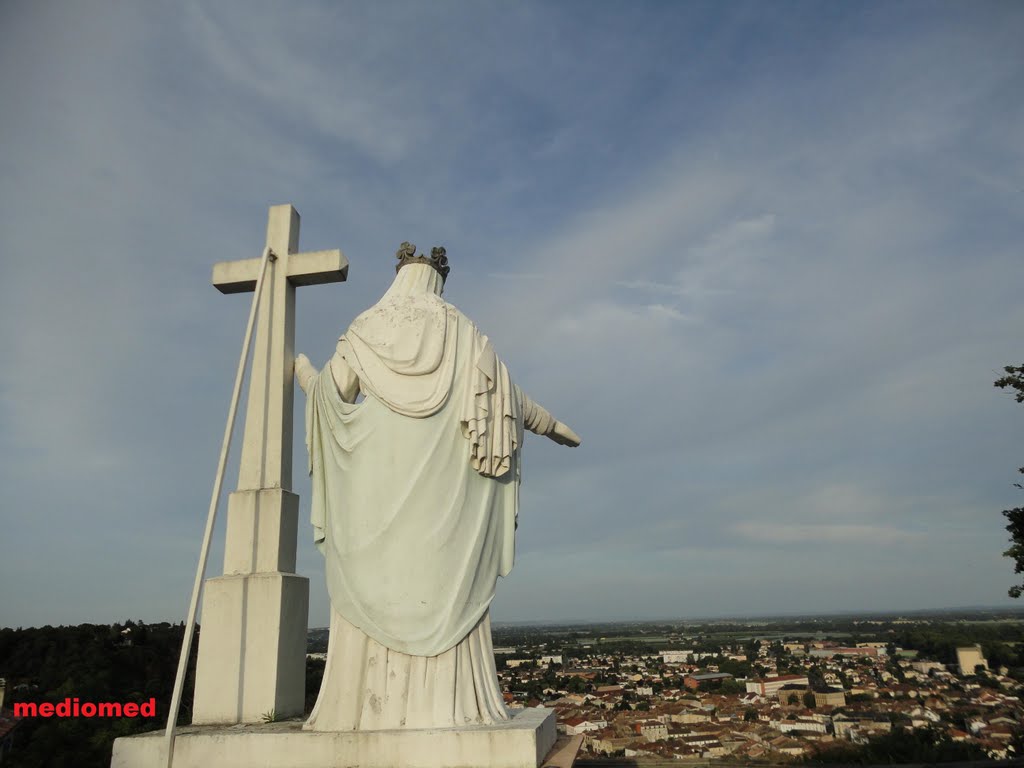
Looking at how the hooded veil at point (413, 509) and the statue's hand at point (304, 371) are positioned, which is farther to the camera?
the statue's hand at point (304, 371)

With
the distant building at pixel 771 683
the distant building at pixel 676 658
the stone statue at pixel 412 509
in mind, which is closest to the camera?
the stone statue at pixel 412 509

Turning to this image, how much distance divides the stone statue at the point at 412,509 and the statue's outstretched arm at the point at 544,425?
0.16 metres

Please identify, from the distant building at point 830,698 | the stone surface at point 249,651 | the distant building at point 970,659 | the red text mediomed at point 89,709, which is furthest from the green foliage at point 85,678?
the distant building at point 970,659

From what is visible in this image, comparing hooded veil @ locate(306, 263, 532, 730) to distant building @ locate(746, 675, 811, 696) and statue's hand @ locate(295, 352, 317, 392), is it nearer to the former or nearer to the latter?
statue's hand @ locate(295, 352, 317, 392)

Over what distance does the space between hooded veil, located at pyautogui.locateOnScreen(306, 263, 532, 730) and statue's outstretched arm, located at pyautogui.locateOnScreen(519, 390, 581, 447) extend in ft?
0.94

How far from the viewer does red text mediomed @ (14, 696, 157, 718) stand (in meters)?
6.81

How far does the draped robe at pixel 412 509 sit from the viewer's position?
5.21m

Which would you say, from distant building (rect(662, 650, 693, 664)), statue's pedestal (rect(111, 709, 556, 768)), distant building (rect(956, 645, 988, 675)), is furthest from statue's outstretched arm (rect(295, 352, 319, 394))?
distant building (rect(662, 650, 693, 664))

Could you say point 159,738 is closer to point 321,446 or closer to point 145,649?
point 321,446

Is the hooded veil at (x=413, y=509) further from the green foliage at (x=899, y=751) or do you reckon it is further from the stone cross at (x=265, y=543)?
the green foliage at (x=899, y=751)

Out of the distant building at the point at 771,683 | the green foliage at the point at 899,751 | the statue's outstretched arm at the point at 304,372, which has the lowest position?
the distant building at the point at 771,683

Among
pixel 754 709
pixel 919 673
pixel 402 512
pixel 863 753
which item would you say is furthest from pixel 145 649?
pixel 919 673

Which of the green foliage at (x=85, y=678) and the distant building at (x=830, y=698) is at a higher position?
the green foliage at (x=85, y=678)

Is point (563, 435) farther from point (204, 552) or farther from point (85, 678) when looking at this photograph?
point (85, 678)
